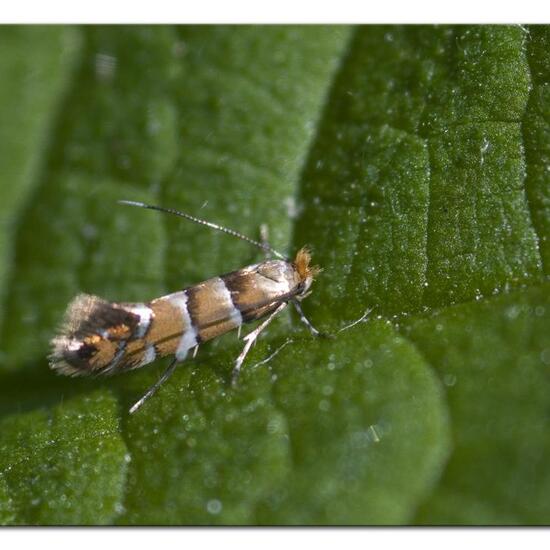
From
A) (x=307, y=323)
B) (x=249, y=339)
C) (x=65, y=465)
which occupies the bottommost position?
(x=65, y=465)

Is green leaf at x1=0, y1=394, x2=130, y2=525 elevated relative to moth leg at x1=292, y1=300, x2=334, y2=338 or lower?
lower

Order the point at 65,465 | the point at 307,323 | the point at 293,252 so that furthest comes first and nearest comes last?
the point at 293,252 → the point at 307,323 → the point at 65,465

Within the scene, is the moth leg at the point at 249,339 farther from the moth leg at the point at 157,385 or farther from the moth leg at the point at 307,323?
the moth leg at the point at 157,385

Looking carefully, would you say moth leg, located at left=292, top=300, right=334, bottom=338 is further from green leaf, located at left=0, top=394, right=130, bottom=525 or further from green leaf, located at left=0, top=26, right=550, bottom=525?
green leaf, located at left=0, top=394, right=130, bottom=525

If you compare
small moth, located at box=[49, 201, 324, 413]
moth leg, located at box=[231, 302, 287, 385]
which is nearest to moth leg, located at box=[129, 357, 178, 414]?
small moth, located at box=[49, 201, 324, 413]

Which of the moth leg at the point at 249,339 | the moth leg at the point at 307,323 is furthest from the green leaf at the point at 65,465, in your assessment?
the moth leg at the point at 307,323

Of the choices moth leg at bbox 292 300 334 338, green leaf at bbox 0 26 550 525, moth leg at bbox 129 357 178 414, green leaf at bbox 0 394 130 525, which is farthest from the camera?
moth leg at bbox 129 357 178 414

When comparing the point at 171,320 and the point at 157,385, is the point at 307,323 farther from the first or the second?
the point at 157,385

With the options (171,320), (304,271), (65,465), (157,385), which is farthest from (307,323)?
(65,465)

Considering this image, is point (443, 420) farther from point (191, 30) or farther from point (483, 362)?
point (191, 30)
